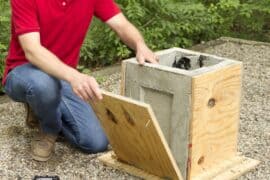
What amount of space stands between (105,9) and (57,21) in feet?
1.12

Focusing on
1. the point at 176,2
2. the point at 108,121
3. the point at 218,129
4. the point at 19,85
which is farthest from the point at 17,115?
the point at 176,2

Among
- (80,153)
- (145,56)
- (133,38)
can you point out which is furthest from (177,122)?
(80,153)

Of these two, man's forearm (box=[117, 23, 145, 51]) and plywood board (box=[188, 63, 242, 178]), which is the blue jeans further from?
plywood board (box=[188, 63, 242, 178])

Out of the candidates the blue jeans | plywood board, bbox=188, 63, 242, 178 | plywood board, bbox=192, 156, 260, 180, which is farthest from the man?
plywood board, bbox=192, 156, 260, 180

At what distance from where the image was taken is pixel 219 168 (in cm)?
355

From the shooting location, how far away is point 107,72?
225 inches

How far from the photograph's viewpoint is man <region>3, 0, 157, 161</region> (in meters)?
3.39

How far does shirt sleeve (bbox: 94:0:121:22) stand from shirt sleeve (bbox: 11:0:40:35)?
0.46 m

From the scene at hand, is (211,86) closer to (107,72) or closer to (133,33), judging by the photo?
(133,33)

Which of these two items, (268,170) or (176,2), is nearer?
(268,170)

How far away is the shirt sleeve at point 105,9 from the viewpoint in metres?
3.84

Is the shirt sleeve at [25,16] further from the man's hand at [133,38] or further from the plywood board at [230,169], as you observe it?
the plywood board at [230,169]

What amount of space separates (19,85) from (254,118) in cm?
182

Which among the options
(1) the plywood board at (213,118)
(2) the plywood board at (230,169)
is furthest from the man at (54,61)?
(2) the plywood board at (230,169)
